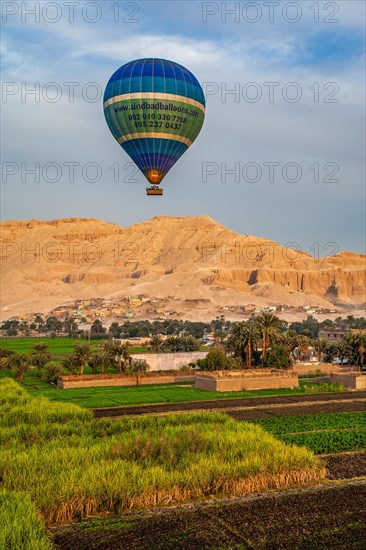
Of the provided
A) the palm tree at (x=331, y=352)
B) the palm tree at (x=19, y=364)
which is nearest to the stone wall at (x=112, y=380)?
the palm tree at (x=19, y=364)

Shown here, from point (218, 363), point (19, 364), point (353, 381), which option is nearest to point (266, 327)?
point (218, 363)

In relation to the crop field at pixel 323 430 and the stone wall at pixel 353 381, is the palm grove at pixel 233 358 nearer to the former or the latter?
the stone wall at pixel 353 381

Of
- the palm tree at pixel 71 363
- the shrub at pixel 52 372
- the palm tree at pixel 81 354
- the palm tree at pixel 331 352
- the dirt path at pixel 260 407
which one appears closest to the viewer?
the dirt path at pixel 260 407

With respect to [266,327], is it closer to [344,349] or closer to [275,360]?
[275,360]

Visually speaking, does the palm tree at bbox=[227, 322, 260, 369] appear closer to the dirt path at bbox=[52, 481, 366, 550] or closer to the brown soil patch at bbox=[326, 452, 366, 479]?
the brown soil patch at bbox=[326, 452, 366, 479]

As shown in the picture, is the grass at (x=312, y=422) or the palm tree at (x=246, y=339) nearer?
the grass at (x=312, y=422)

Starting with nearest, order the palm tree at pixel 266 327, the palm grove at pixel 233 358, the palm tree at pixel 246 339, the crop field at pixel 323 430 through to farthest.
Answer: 1. the crop field at pixel 323 430
2. the palm grove at pixel 233 358
3. the palm tree at pixel 246 339
4. the palm tree at pixel 266 327
